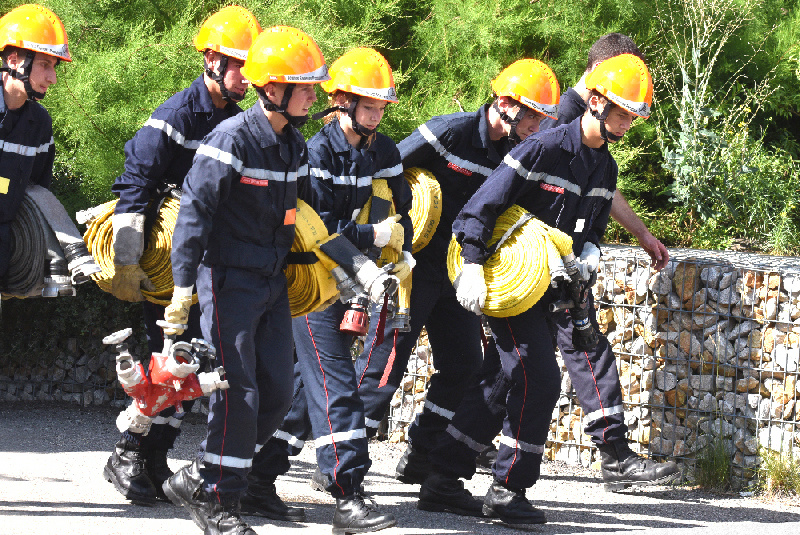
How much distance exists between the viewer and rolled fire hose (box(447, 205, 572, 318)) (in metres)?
4.89

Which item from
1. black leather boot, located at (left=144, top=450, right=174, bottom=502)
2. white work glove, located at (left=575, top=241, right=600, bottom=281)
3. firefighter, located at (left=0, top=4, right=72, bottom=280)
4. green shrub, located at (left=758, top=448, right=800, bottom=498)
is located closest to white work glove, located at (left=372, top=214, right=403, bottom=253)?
white work glove, located at (left=575, top=241, right=600, bottom=281)

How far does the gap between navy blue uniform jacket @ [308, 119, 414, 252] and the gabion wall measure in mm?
2006

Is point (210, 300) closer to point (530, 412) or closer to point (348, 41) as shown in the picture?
point (530, 412)

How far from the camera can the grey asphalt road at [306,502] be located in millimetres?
4750

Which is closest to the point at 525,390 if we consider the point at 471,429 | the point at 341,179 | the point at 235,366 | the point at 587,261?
the point at 471,429

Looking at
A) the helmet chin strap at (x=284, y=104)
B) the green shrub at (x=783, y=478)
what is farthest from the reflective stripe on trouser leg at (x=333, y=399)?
the green shrub at (x=783, y=478)

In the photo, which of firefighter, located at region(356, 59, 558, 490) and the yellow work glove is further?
firefighter, located at region(356, 59, 558, 490)

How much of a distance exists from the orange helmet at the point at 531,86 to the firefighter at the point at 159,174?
1237 mm

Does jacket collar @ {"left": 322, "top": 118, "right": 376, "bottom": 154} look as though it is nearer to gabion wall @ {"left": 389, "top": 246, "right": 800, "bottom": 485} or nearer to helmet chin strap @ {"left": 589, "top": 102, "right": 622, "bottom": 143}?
helmet chin strap @ {"left": 589, "top": 102, "right": 622, "bottom": 143}

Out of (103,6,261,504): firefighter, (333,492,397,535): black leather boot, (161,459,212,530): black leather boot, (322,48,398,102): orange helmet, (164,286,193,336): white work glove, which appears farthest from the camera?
(322,48,398,102): orange helmet

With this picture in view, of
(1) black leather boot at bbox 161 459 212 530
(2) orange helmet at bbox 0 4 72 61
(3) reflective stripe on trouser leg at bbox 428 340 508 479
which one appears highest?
(2) orange helmet at bbox 0 4 72 61

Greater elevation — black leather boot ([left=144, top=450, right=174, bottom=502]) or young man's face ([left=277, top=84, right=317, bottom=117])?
young man's face ([left=277, top=84, right=317, bottom=117])

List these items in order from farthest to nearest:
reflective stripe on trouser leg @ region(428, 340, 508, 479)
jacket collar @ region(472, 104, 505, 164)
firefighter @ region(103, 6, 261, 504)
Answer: jacket collar @ region(472, 104, 505, 164) → reflective stripe on trouser leg @ region(428, 340, 508, 479) → firefighter @ region(103, 6, 261, 504)

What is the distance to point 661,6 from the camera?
942 cm
